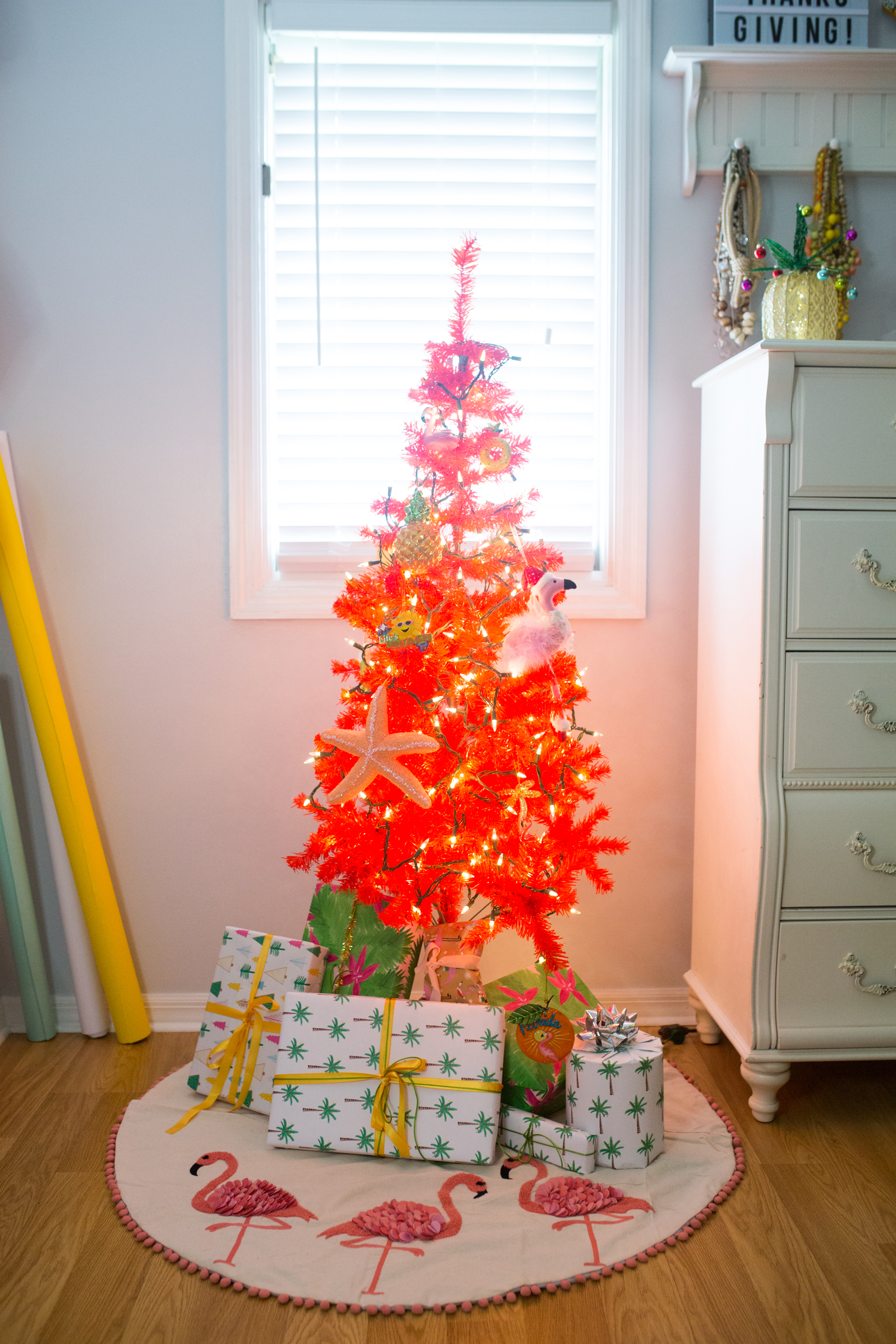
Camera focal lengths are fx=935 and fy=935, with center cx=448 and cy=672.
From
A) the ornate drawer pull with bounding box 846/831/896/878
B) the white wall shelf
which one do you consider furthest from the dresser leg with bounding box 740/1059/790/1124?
the white wall shelf

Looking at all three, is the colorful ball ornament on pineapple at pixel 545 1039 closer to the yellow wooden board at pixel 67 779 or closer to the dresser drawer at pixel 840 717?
the dresser drawer at pixel 840 717

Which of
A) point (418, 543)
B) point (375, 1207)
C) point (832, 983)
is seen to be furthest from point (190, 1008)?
point (832, 983)

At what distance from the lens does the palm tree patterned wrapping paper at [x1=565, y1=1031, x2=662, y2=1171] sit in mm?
1669

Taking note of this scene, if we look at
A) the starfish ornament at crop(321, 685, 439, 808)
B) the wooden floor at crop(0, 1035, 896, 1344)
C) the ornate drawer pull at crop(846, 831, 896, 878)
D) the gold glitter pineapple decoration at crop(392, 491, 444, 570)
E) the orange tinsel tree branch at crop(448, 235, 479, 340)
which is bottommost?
the wooden floor at crop(0, 1035, 896, 1344)

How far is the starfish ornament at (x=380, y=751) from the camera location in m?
1.66

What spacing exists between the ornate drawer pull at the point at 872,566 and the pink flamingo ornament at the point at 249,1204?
58.3 inches

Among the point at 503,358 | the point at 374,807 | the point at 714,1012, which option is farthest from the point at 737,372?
the point at 714,1012

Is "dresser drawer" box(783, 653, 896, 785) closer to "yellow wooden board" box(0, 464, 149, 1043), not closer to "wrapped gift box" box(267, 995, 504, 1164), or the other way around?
"wrapped gift box" box(267, 995, 504, 1164)

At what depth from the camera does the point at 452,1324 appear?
1.33 metres

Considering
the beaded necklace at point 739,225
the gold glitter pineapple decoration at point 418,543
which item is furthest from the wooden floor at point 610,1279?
the beaded necklace at point 739,225

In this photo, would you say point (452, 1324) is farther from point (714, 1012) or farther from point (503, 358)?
point (503, 358)

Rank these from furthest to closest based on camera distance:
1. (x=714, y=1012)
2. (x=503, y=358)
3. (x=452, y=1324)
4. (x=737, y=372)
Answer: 1. (x=714, y=1012)
2. (x=737, y=372)
3. (x=503, y=358)
4. (x=452, y=1324)

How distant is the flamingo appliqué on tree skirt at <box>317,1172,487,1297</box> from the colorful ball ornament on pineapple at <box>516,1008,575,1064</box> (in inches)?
12.5

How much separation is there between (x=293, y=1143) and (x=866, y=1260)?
967mm
